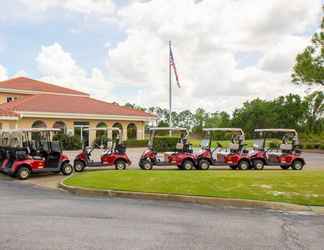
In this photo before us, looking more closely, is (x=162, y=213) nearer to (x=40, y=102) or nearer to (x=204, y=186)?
(x=204, y=186)

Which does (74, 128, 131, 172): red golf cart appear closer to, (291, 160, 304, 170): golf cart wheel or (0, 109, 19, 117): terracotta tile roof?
(291, 160, 304, 170): golf cart wheel

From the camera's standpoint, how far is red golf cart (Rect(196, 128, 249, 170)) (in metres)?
16.9

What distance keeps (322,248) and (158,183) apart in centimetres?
599

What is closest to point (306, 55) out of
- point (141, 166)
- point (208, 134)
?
point (208, 134)

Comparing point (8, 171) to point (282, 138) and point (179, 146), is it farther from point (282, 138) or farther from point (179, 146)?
point (282, 138)

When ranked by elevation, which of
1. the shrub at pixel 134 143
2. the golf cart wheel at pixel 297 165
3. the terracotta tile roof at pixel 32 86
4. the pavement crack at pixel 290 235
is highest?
the terracotta tile roof at pixel 32 86

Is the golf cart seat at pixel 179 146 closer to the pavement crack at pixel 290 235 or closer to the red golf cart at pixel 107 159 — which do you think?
the red golf cart at pixel 107 159

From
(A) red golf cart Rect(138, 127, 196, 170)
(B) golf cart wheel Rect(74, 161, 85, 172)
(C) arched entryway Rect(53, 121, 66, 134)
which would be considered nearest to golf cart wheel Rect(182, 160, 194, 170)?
(A) red golf cart Rect(138, 127, 196, 170)

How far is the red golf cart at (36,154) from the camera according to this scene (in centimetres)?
1466

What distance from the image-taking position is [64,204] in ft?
28.7

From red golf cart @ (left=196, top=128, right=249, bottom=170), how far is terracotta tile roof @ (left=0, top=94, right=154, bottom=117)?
1956 centimetres

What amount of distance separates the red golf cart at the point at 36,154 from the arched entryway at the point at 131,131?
24.4 meters

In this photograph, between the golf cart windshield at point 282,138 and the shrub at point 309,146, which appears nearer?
the golf cart windshield at point 282,138

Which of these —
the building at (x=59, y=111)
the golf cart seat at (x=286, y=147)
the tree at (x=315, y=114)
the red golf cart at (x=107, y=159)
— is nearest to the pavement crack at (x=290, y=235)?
the golf cart seat at (x=286, y=147)
